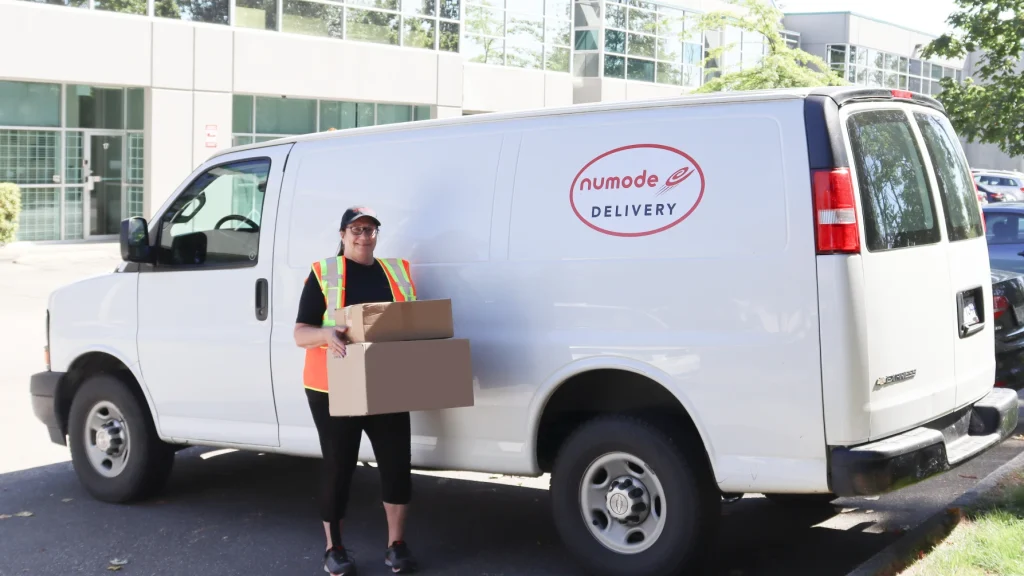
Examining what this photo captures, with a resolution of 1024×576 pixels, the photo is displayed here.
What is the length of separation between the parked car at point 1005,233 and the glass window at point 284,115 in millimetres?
18054

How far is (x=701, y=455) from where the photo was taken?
5.37 meters

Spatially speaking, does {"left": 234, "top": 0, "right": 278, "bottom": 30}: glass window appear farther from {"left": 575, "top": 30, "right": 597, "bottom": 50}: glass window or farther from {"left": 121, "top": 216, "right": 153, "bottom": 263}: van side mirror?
{"left": 121, "top": 216, "right": 153, "bottom": 263}: van side mirror

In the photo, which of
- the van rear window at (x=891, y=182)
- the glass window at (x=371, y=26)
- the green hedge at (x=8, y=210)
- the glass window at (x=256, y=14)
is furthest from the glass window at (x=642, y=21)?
the van rear window at (x=891, y=182)

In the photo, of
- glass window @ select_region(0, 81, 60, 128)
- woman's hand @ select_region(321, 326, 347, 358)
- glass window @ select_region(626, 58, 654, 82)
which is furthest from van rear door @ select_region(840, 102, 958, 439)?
glass window @ select_region(626, 58, 654, 82)

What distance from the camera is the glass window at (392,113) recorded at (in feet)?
101

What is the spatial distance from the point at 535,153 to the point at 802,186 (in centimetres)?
140

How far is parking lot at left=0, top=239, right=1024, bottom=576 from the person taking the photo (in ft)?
20.1

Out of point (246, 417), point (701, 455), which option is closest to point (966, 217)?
point (701, 455)

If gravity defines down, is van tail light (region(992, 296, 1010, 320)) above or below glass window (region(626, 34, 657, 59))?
below

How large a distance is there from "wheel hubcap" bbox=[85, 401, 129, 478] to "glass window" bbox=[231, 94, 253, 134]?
2051 cm

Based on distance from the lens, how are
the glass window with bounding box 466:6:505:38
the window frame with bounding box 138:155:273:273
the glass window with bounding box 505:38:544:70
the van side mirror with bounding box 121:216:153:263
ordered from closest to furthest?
the window frame with bounding box 138:155:273:273 < the van side mirror with bounding box 121:216:153:263 < the glass window with bounding box 466:6:505:38 < the glass window with bounding box 505:38:544:70

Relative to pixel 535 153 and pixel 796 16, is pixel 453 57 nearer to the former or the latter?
pixel 535 153

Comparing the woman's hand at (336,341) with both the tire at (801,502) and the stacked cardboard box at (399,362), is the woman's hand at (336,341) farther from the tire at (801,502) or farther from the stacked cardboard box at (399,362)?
the tire at (801,502)

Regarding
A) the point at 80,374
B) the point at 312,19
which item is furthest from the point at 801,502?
the point at 312,19
